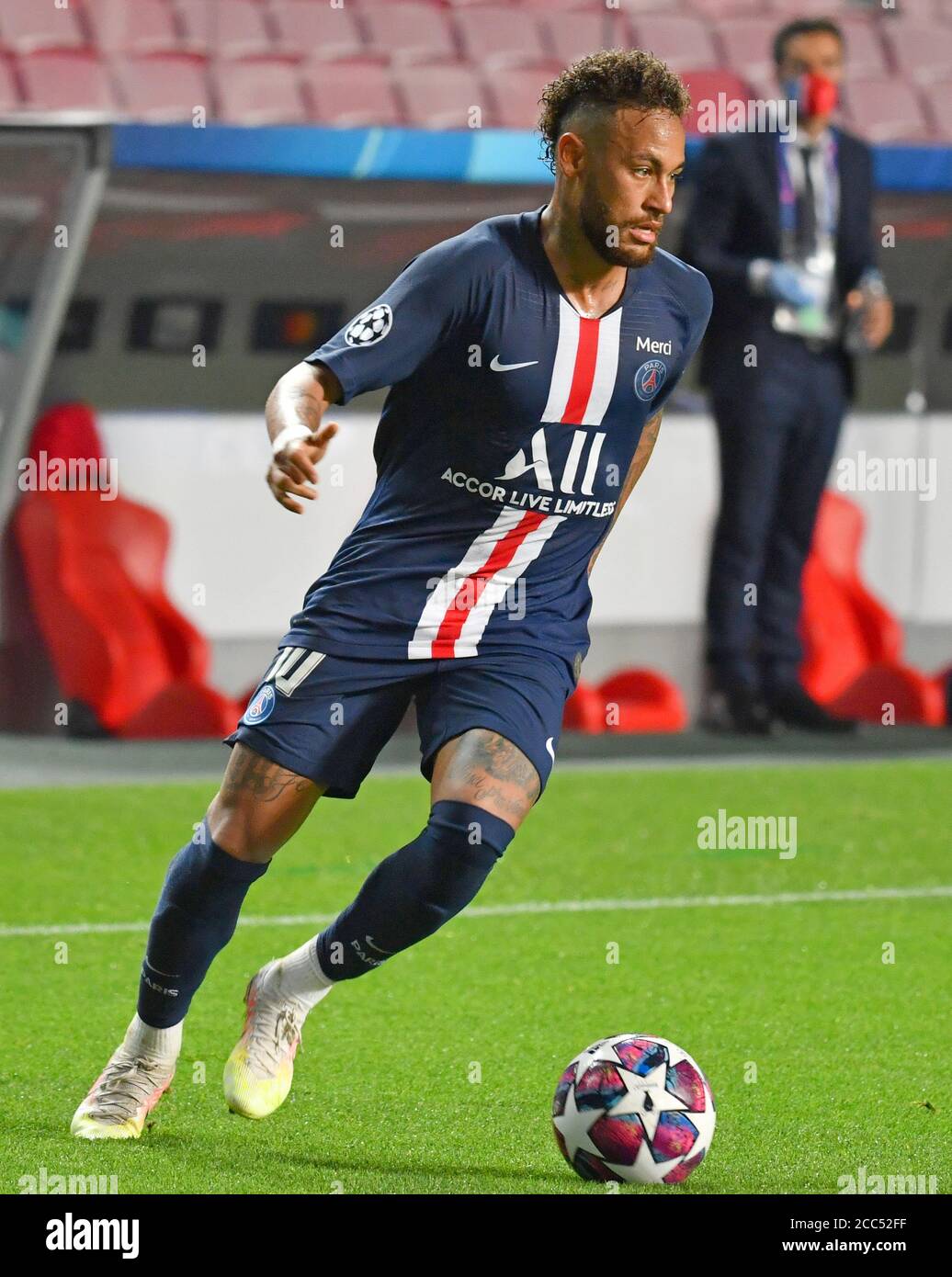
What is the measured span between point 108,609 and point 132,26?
147 inches

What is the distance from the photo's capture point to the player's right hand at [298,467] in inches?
131

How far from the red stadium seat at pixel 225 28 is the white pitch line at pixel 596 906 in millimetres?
6661

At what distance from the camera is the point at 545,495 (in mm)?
4043

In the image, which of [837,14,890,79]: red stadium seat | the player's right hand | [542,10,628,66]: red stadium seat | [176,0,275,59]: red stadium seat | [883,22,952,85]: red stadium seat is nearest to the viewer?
the player's right hand

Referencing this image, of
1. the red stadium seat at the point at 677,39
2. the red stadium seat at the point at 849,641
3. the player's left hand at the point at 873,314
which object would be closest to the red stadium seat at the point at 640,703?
the red stadium seat at the point at 849,641

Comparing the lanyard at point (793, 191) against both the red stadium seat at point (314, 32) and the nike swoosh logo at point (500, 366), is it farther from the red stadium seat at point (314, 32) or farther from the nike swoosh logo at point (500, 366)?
the nike swoosh logo at point (500, 366)

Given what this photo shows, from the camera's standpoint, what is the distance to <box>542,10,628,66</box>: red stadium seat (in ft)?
40.9

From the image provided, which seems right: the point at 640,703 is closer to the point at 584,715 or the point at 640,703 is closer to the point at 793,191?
the point at 584,715

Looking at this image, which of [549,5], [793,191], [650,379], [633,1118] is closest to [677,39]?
[549,5]

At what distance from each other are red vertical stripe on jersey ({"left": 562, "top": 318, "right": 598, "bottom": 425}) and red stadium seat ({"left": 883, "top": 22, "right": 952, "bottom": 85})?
10.1 meters

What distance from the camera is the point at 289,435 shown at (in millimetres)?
3441

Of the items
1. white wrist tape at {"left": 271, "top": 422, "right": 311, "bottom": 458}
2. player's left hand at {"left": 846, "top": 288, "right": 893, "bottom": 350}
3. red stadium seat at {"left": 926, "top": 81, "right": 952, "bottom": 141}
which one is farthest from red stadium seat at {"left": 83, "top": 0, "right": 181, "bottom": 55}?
white wrist tape at {"left": 271, "top": 422, "right": 311, "bottom": 458}

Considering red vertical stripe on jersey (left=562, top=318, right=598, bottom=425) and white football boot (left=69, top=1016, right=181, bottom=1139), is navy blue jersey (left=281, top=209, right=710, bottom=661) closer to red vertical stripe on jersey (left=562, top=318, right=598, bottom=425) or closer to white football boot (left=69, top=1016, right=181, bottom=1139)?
red vertical stripe on jersey (left=562, top=318, right=598, bottom=425)
